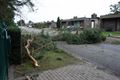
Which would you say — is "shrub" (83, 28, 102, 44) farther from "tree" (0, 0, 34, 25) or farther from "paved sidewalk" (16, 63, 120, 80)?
"paved sidewalk" (16, 63, 120, 80)

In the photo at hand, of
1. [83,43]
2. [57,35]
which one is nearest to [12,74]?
[83,43]

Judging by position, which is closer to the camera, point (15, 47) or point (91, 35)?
point (15, 47)

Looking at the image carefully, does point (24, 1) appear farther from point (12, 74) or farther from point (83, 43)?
point (83, 43)

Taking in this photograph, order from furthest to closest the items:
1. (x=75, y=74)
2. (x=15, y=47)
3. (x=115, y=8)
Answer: (x=115, y=8) < (x=15, y=47) < (x=75, y=74)

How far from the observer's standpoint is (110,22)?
Result: 3756 centimetres

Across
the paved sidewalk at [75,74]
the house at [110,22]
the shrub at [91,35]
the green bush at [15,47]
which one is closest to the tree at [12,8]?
the green bush at [15,47]

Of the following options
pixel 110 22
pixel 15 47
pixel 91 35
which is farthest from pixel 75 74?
pixel 110 22

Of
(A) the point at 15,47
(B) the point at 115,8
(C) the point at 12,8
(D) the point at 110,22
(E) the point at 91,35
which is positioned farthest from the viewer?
(B) the point at 115,8

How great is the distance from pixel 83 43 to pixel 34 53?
30.9ft

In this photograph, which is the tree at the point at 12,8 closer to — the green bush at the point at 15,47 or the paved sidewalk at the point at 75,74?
the green bush at the point at 15,47

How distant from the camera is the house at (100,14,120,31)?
3575 centimetres

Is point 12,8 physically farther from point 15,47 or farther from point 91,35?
point 91,35

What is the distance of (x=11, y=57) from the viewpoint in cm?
877

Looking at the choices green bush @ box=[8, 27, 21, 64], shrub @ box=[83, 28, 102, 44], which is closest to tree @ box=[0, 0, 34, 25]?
green bush @ box=[8, 27, 21, 64]
